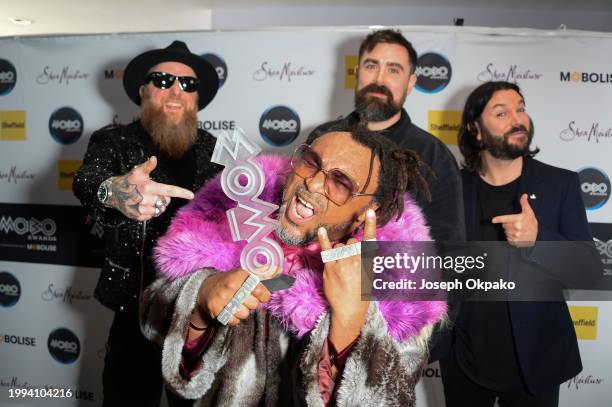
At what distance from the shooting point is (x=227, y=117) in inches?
129

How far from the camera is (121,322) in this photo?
2285 millimetres

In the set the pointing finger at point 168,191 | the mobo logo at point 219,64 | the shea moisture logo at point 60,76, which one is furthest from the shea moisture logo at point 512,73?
the shea moisture logo at point 60,76

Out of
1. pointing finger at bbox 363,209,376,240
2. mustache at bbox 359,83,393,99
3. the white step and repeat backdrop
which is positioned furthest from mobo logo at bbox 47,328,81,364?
pointing finger at bbox 363,209,376,240

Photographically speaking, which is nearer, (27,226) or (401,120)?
(401,120)

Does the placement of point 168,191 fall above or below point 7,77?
below

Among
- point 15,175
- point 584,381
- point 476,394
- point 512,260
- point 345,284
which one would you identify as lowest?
point 584,381

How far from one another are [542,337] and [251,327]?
164 cm

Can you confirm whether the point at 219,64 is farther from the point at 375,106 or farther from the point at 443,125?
the point at 443,125

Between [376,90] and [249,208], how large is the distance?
137 cm

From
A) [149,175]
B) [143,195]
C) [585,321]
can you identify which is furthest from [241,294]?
[585,321]

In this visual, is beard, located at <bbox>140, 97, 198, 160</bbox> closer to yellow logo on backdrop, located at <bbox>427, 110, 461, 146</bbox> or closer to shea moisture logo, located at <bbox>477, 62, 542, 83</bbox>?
yellow logo on backdrop, located at <bbox>427, 110, 461, 146</bbox>

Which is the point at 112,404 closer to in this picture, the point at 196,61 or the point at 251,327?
the point at 251,327

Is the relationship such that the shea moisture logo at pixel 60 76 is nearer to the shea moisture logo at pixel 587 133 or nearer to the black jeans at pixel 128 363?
the black jeans at pixel 128 363

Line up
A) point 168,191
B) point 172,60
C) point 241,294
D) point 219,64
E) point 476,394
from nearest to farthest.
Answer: point 241,294 → point 168,191 → point 476,394 → point 172,60 → point 219,64
